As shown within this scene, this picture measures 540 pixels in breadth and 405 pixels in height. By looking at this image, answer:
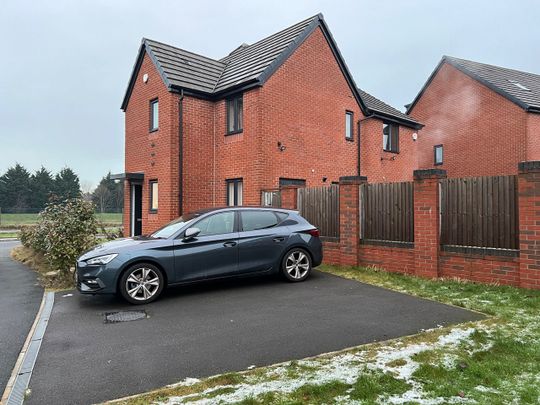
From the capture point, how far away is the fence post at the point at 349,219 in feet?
30.3

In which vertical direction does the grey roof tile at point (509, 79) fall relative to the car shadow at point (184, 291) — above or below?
above

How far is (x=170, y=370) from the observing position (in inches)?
150

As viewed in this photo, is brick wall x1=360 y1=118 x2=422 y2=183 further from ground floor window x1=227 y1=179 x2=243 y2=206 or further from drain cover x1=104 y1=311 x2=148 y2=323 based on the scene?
drain cover x1=104 y1=311 x2=148 y2=323

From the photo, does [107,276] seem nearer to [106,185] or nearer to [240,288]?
[240,288]

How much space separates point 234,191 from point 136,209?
14.1ft

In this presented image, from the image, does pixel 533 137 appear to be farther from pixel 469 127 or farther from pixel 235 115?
pixel 235 115

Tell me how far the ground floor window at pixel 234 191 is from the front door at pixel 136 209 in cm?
381

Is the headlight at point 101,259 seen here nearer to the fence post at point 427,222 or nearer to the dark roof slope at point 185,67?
the fence post at point 427,222

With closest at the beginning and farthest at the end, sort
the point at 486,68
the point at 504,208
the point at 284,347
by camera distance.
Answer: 1. the point at 284,347
2. the point at 504,208
3. the point at 486,68

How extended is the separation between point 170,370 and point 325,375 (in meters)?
1.45

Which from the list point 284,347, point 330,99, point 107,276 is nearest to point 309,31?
point 330,99

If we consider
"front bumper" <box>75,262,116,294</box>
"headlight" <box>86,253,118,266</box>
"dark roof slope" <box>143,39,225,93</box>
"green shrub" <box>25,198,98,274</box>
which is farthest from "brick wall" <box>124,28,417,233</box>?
"front bumper" <box>75,262,116,294</box>

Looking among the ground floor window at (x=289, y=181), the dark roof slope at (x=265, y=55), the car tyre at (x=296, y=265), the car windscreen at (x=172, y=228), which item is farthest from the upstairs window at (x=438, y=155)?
the car windscreen at (x=172, y=228)

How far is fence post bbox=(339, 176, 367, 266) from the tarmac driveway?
2.02 m
